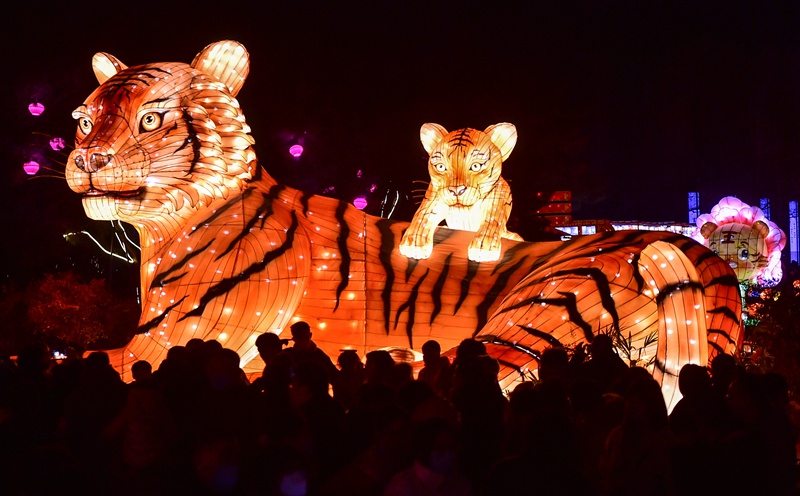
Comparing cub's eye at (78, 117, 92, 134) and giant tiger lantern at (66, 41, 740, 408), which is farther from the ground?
cub's eye at (78, 117, 92, 134)

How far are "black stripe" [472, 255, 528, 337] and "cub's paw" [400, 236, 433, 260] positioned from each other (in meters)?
0.79

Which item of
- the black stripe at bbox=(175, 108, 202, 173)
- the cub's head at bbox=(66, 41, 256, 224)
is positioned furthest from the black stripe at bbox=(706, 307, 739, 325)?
the black stripe at bbox=(175, 108, 202, 173)

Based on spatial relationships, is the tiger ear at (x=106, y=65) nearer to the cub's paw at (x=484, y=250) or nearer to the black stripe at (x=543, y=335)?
the cub's paw at (x=484, y=250)

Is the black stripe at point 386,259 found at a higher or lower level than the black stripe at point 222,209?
lower

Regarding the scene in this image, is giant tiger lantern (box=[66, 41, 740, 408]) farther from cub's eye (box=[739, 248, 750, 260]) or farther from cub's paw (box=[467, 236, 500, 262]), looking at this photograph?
cub's eye (box=[739, 248, 750, 260])

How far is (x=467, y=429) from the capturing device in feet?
16.6

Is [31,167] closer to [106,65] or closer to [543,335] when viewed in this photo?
[106,65]

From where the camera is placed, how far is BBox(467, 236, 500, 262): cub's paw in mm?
10312

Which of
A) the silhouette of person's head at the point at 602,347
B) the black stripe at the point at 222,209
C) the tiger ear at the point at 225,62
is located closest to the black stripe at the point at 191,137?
the black stripe at the point at 222,209

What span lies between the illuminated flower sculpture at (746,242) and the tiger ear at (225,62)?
67.4 feet

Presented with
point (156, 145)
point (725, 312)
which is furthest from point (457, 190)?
point (156, 145)

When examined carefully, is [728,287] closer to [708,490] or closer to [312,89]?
[708,490]

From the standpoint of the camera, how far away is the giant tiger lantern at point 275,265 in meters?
9.19

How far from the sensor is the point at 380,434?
169 inches
